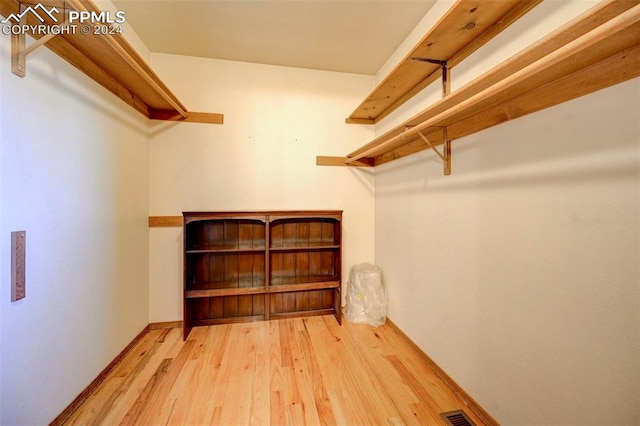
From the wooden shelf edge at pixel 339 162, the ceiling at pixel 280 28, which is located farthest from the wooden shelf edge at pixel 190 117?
the wooden shelf edge at pixel 339 162

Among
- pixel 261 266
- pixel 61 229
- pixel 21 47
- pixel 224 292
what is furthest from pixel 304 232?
pixel 21 47

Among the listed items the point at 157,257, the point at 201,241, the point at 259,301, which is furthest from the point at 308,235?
the point at 157,257

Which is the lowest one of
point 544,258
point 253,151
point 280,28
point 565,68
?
point 544,258

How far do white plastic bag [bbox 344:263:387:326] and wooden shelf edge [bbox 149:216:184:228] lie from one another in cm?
182

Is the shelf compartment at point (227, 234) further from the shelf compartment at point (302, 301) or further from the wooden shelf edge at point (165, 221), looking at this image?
the shelf compartment at point (302, 301)

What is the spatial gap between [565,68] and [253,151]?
2.27 meters

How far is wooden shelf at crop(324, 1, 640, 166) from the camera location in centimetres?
70

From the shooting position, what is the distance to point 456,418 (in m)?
1.38

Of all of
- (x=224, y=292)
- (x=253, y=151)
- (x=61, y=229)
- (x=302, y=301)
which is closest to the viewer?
(x=61, y=229)

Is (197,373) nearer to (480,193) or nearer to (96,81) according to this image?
(96,81)

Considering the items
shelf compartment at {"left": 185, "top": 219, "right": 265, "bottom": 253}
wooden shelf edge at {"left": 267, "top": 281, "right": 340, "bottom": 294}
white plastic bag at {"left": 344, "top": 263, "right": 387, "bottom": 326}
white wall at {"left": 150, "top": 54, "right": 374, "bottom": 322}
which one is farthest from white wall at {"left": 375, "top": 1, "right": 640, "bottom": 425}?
shelf compartment at {"left": 185, "top": 219, "right": 265, "bottom": 253}

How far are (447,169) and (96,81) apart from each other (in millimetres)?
2397

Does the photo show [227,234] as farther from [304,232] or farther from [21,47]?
[21,47]

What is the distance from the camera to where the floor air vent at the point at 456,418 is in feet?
4.42
